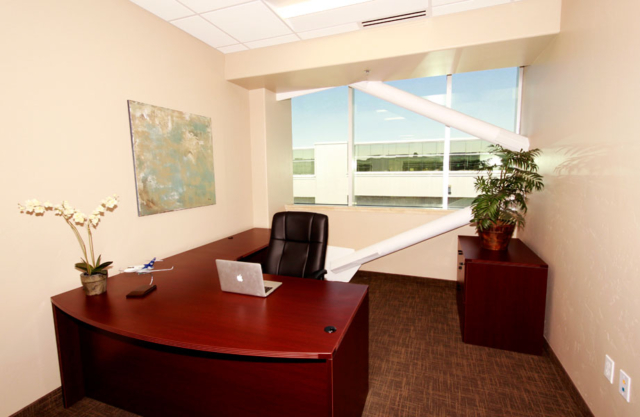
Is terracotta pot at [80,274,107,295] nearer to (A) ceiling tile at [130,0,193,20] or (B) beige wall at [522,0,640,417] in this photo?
(A) ceiling tile at [130,0,193,20]

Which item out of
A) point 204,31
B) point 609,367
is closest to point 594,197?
point 609,367

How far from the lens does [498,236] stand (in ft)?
9.40

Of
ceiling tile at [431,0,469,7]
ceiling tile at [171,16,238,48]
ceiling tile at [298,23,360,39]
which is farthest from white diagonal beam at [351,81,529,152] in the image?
ceiling tile at [171,16,238,48]

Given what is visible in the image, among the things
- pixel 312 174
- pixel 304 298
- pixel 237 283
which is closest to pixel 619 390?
pixel 304 298

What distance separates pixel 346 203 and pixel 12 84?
12.5 feet

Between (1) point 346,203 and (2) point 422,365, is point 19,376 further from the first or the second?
(1) point 346,203

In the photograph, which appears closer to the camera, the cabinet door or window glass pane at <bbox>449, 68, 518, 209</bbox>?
the cabinet door

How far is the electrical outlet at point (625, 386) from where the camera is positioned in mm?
1521

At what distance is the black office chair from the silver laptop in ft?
2.38

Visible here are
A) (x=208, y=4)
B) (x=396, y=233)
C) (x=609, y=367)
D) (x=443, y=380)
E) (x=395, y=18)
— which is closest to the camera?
(x=609, y=367)

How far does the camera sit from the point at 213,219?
355 cm

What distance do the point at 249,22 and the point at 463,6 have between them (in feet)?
6.47

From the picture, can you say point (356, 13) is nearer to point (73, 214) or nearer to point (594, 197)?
point (594, 197)

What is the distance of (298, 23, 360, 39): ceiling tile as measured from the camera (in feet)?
9.91
